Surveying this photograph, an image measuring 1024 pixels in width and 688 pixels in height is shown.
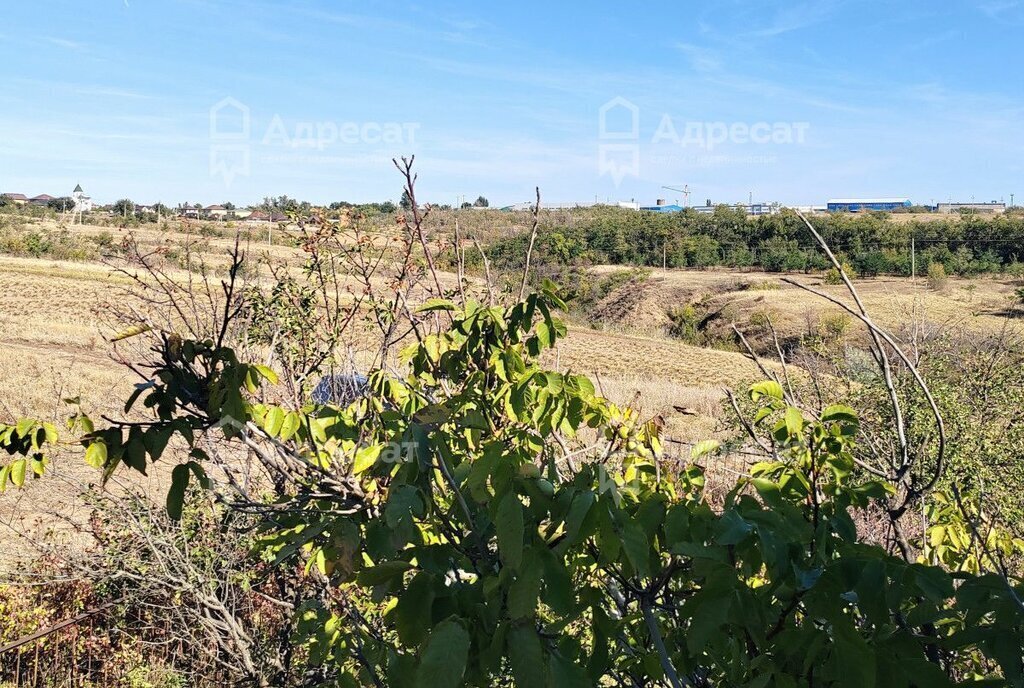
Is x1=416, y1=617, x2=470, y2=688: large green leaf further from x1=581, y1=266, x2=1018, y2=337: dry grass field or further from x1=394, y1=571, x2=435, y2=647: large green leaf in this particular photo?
x1=581, y1=266, x2=1018, y2=337: dry grass field

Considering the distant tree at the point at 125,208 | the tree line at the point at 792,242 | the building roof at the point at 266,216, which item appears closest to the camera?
the building roof at the point at 266,216

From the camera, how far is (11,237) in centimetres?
4384

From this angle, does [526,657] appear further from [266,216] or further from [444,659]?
[266,216]

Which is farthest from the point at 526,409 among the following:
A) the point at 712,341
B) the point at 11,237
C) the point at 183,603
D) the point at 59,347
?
the point at 11,237

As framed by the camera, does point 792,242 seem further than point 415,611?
Yes

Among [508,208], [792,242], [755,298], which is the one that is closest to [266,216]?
[508,208]

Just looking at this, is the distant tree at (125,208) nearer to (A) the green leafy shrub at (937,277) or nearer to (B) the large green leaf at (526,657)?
(B) the large green leaf at (526,657)

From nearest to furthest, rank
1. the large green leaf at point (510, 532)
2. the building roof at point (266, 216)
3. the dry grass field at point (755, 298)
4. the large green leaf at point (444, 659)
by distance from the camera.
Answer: the large green leaf at point (444, 659) < the large green leaf at point (510, 532) < the building roof at point (266, 216) < the dry grass field at point (755, 298)

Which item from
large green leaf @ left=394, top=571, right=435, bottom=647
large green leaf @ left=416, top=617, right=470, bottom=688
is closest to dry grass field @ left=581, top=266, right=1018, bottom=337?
large green leaf @ left=394, top=571, right=435, bottom=647

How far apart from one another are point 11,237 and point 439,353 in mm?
50527

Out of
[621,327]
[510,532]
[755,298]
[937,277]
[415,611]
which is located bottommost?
[621,327]

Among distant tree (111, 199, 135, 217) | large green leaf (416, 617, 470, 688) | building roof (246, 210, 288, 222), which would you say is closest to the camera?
large green leaf (416, 617, 470, 688)

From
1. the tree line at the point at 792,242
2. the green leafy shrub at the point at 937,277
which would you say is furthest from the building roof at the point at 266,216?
the green leafy shrub at the point at 937,277

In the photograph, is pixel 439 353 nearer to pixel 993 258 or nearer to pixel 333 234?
pixel 333 234
